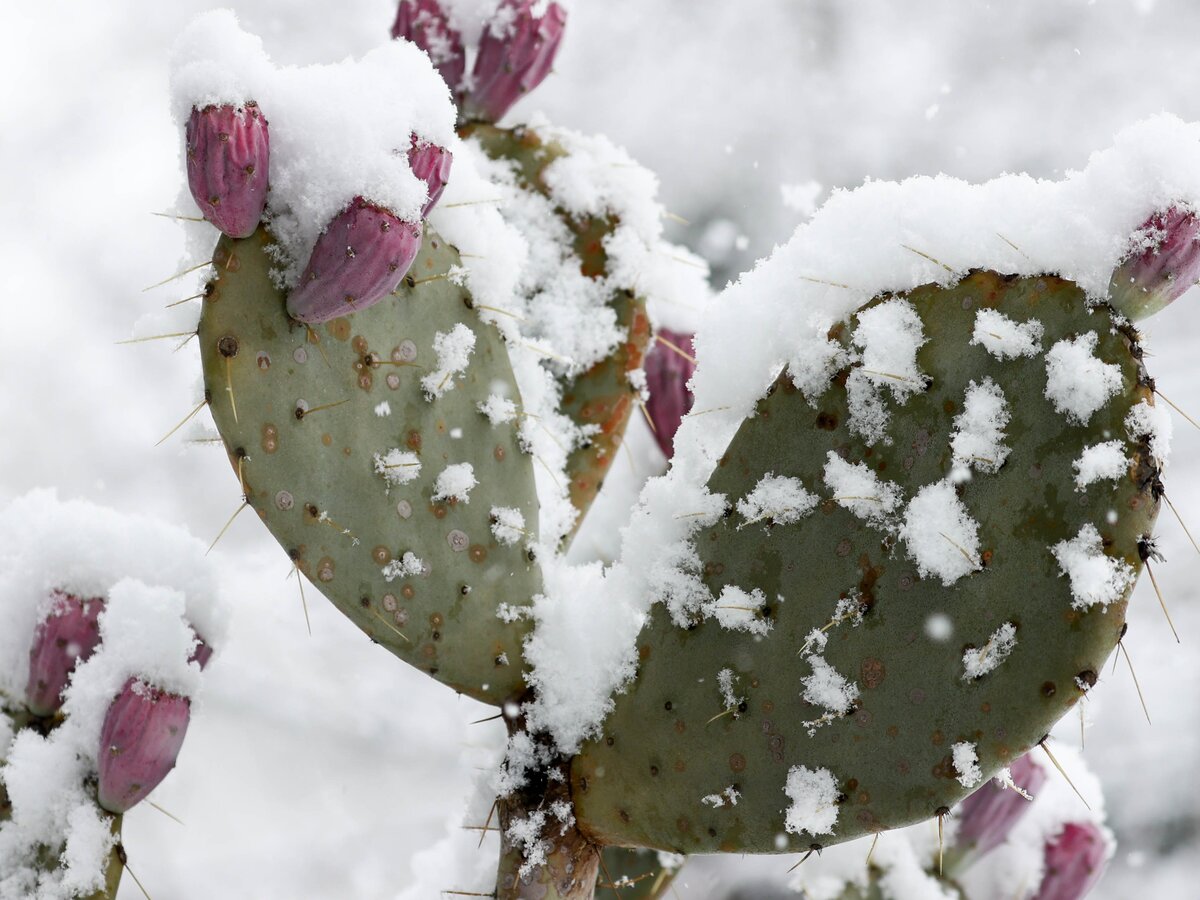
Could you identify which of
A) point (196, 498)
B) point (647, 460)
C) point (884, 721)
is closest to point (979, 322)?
point (884, 721)

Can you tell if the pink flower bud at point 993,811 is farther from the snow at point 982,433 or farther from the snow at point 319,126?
the snow at point 319,126

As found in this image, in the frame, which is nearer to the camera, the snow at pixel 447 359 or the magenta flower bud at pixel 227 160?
the magenta flower bud at pixel 227 160

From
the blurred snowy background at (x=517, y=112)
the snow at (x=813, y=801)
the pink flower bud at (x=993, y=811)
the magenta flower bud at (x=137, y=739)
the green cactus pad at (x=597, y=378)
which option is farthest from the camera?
the blurred snowy background at (x=517, y=112)

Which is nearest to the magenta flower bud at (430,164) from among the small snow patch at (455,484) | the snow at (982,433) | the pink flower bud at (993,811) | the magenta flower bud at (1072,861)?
the small snow patch at (455,484)

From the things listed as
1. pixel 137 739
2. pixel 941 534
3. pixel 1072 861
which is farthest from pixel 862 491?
pixel 1072 861

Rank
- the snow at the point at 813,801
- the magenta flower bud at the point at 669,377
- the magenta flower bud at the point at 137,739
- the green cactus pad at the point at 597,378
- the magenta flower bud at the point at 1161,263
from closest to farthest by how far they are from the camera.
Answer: the magenta flower bud at the point at 1161,263
the snow at the point at 813,801
the magenta flower bud at the point at 137,739
the green cactus pad at the point at 597,378
the magenta flower bud at the point at 669,377

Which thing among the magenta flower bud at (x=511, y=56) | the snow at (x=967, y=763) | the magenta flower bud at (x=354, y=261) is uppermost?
the magenta flower bud at (x=511, y=56)

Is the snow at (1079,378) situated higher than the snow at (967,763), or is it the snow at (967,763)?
the snow at (1079,378)

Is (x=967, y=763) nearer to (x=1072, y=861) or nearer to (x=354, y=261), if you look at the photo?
(x=354, y=261)
